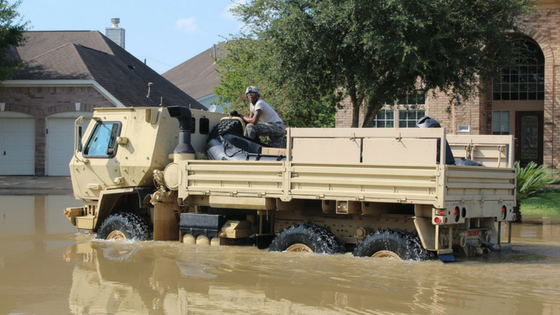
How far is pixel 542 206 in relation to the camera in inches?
695

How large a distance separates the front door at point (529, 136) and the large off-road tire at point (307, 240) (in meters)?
16.0

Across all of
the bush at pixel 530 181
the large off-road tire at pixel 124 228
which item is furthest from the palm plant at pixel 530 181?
the large off-road tire at pixel 124 228

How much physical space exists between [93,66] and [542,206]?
736 inches

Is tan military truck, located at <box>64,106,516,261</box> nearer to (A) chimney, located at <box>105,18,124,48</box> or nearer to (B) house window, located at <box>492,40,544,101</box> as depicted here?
(B) house window, located at <box>492,40,544,101</box>

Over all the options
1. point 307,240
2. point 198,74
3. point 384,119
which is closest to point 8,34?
point 384,119

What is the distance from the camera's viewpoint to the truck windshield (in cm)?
1114

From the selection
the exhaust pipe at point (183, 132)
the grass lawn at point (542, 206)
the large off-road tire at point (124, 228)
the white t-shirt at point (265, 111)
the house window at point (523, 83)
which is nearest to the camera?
the exhaust pipe at point (183, 132)

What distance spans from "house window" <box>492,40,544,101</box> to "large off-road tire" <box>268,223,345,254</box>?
Result: 1579cm

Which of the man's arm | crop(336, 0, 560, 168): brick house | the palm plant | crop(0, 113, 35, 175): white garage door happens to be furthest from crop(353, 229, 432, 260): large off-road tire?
crop(0, 113, 35, 175): white garage door

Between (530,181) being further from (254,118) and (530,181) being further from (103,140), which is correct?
(103,140)

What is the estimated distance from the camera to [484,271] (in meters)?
8.22

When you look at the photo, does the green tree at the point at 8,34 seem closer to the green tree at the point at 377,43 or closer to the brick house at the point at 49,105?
the brick house at the point at 49,105

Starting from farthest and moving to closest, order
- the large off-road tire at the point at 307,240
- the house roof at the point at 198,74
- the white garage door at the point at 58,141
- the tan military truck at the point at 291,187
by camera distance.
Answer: the house roof at the point at 198,74, the white garage door at the point at 58,141, the large off-road tire at the point at 307,240, the tan military truck at the point at 291,187

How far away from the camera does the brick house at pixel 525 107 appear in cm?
2127
